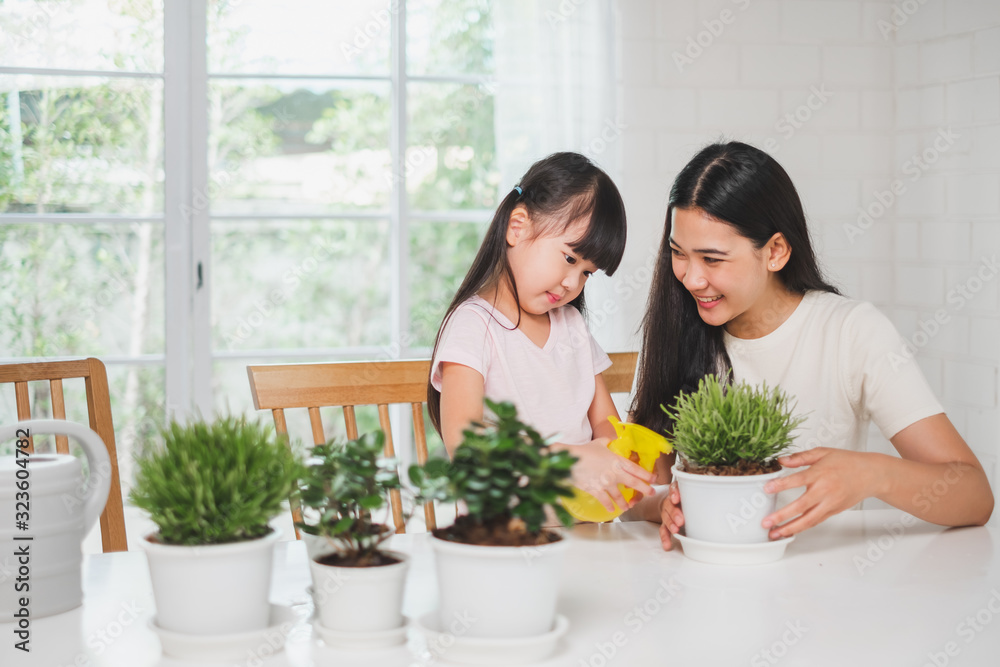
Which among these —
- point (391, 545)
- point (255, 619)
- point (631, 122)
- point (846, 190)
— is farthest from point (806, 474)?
point (846, 190)

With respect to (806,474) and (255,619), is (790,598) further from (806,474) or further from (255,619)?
(255,619)

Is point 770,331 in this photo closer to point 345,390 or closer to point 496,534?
point 345,390

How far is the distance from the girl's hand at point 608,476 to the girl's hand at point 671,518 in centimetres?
3

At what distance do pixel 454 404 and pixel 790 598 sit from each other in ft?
1.97

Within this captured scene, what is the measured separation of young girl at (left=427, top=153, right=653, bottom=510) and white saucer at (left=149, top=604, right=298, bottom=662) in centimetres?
65

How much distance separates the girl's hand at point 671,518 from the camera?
1.06 meters

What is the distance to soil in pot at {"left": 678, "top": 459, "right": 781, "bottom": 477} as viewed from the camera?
98 centimetres

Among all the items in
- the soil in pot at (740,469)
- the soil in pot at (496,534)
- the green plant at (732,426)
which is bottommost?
the soil in pot at (740,469)

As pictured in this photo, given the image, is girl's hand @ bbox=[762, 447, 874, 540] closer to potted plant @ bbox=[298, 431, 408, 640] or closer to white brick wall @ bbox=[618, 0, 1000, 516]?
potted plant @ bbox=[298, 431, 408, 640]

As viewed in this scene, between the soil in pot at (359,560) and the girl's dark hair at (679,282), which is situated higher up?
the girl's dark hair at (679,282)

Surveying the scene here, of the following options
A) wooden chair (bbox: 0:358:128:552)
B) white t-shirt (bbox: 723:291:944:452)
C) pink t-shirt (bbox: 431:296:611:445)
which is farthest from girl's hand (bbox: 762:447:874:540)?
wooden chair (bbox: 0:358:128:552)

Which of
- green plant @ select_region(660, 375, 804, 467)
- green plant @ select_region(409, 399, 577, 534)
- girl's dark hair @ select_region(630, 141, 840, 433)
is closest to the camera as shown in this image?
green plant @ select_region(409, 399, 577, 534)

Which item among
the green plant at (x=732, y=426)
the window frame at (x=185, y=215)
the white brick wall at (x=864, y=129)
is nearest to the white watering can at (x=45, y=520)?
the green plant at (x=732, y=426)

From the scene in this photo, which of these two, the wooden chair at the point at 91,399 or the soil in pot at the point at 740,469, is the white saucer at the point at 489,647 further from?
the wooden chair at the point at 91,399
